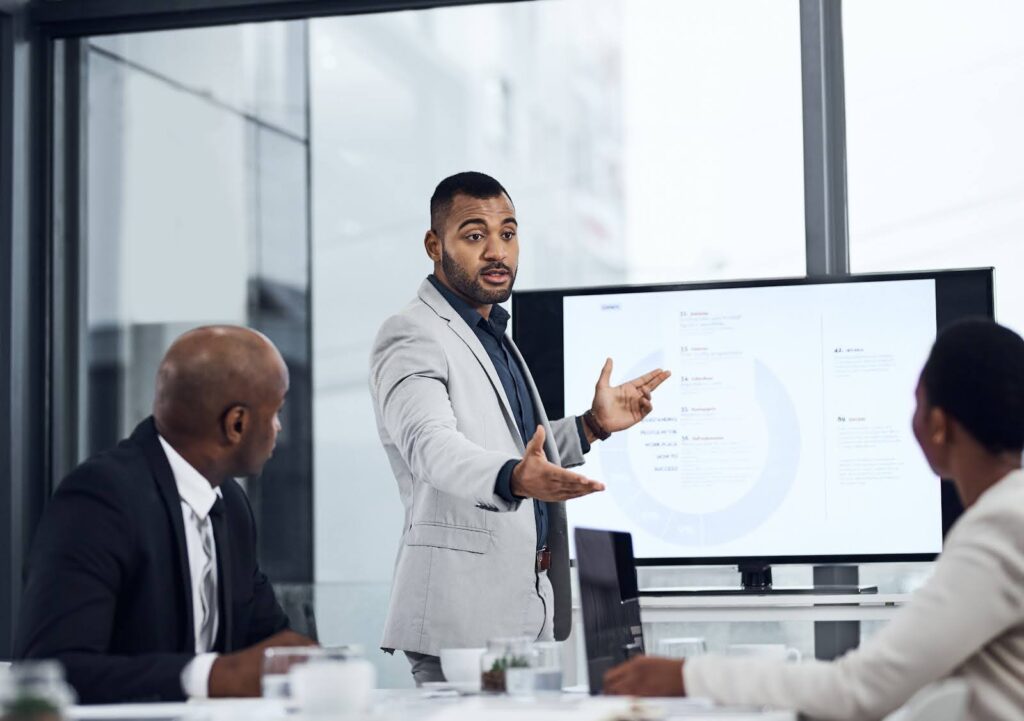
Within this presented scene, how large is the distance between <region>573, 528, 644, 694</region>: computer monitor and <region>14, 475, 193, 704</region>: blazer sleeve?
2.02 ft

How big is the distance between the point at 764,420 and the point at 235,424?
200cm

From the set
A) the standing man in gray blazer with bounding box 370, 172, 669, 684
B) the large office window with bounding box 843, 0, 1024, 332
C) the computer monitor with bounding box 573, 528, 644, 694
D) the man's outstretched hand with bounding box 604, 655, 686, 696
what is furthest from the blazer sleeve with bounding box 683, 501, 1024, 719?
the large office window with bounding box 843, 0, 1024, 332

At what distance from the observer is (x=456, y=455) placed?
2.84 m

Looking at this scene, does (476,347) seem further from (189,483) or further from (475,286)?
(189,483)

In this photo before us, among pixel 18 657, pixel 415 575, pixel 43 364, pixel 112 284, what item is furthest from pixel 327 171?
pixel 18 657

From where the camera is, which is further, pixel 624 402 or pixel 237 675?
pixel 624 402

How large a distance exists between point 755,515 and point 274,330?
1.77 m

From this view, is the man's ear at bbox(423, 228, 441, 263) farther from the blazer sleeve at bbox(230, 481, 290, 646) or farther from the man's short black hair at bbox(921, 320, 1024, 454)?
the man's short black hair at bbox(921, 320, 1024, 454)

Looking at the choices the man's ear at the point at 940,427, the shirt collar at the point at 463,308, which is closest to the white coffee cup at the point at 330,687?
the man's ear at the point at 940,427

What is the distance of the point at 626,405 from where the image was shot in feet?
11.5

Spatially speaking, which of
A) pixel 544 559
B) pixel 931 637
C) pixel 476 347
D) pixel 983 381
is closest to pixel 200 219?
pixel 476 347

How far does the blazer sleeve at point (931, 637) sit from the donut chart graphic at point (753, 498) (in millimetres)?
2067

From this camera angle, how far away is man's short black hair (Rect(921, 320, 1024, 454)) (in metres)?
1.96

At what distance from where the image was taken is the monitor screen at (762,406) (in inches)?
154
